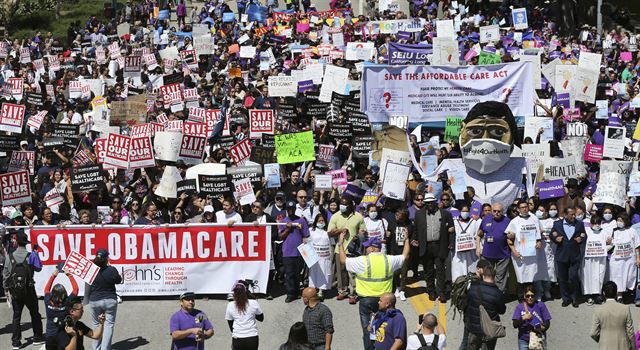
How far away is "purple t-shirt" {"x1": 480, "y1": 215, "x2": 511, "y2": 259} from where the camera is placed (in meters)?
17.2

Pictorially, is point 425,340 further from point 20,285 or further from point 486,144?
point 486,144

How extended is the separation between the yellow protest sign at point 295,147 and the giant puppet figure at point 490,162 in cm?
233

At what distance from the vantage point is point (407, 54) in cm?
2614

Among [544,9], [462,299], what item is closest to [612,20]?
[544,9]

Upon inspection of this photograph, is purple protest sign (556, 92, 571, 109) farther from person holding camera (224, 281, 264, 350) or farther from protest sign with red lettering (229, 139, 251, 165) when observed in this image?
person holding camera (224, 281, 264, 350)

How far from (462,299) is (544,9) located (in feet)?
87.3

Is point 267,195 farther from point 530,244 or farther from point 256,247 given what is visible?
point 530,244

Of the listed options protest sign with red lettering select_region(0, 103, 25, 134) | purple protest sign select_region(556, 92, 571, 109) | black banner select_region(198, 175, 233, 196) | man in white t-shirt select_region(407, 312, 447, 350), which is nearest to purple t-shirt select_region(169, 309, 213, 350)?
man in white t-shirt select_region(407, 312, 447, 350)

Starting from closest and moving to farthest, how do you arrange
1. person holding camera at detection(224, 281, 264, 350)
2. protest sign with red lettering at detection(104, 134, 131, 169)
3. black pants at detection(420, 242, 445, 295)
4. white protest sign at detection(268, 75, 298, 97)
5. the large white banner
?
person holding camera at detection(224, 281, 264, 350) → black pants at detection(420, 242, 445, 295) → protest sign with red lettering at detection(104, 134, 131, 169) → the large white banner → white protest sign at detection(268, 75, 298, 97)

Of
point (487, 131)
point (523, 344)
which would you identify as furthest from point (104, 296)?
point (487, 131)

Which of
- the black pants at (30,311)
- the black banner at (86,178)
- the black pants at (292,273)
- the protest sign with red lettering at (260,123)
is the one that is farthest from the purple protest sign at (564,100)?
the black pants at (30,311)

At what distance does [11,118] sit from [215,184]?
19.2 ft

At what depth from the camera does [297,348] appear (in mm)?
12148

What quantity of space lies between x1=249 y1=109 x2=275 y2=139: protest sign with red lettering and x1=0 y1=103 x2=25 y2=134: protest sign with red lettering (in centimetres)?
457
